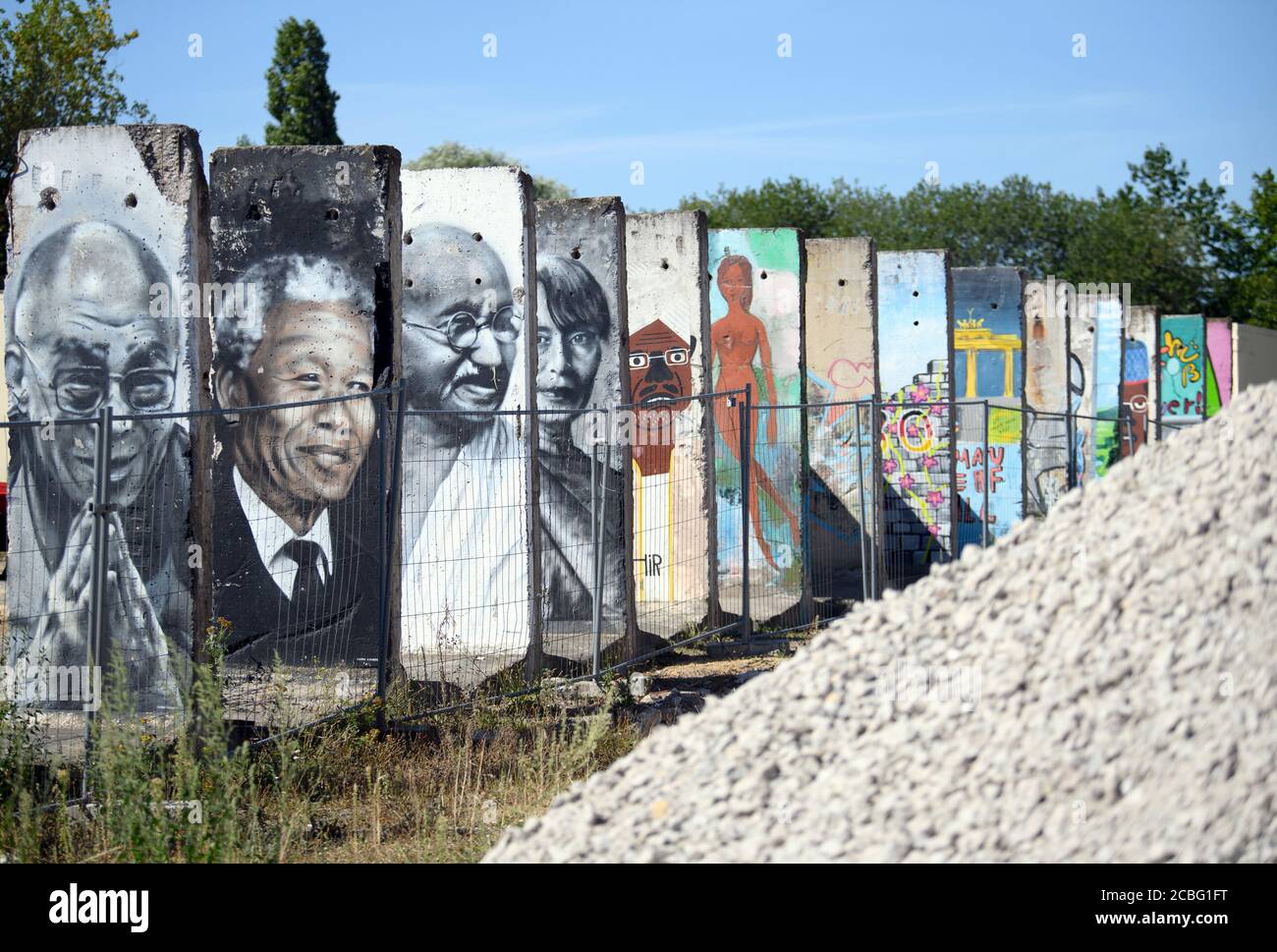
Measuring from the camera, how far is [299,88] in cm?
3884

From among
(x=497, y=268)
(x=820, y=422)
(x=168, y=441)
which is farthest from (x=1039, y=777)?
(x=820, y=422)

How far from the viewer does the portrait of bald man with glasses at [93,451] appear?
6.51 m

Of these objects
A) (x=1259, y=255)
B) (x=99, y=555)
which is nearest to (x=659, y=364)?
(x=99, y=555)

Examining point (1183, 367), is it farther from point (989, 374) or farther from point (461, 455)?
point (461, 455)

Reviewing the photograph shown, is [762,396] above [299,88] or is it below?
below

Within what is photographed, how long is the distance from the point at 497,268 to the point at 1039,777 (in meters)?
6.03

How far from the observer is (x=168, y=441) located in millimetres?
6520

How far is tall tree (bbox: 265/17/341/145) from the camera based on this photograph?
127 ft

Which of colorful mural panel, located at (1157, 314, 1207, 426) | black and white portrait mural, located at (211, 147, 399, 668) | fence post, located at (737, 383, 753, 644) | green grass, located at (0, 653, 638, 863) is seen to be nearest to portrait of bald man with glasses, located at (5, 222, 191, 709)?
green grass, located at (0, 653, 638, 863)

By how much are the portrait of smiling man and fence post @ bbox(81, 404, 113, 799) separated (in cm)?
230

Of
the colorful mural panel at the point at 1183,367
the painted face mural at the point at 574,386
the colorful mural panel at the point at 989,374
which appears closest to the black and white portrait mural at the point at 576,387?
the painted face mural at the point at 574,386

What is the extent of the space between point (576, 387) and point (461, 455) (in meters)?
1.61

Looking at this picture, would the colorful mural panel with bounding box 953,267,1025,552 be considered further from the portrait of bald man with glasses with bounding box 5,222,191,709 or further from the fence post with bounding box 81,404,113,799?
the fence post with bounding box 81,404,113,799

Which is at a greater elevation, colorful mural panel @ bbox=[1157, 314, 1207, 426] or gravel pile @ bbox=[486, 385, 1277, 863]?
colorful mural panel @ bbox=[1157, 314, 1207, 426]
